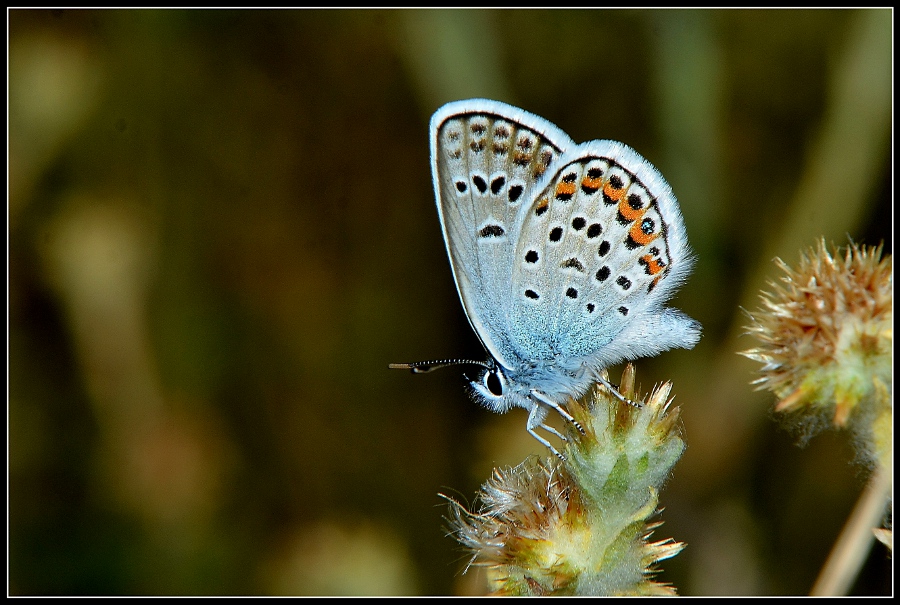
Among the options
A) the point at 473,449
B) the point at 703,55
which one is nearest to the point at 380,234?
the point at 473,449

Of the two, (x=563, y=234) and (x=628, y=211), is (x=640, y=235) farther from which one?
(x=563, y=234)

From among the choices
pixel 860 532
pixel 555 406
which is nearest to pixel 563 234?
pixel 555 406

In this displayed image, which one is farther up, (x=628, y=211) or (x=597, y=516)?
(x=628, y=211)

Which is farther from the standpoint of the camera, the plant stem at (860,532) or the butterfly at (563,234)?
the butterfly at (563,234)

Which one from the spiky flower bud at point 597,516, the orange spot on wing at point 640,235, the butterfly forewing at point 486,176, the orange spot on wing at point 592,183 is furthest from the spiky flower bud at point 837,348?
the butterfly forewing at point 486,176

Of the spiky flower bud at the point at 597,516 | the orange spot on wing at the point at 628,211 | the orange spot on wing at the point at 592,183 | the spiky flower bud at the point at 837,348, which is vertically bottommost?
the spiky flower bud at the point at 597,516

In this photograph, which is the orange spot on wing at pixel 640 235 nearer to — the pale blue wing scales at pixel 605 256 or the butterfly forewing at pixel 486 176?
the pale blue wing scales at pixel 605 256

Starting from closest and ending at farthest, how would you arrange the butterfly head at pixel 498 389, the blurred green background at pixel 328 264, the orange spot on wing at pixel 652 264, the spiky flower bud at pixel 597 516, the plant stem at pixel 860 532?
1. the plant stem at pixel 860 532
2. the spiky flower bud at pixel 597 516
3. the orange spot on wing at pixel 652 264
4. the butterfly head at pixel 498 389
5. the blurred green background at pixel 328 264

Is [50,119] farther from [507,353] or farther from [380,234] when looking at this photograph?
[507,353]

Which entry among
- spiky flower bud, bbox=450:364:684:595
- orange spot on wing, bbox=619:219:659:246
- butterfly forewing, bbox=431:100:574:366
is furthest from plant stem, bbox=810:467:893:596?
butterfly forewing, bbox=431:100:574:366
